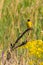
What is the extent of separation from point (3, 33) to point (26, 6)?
1.76 ft

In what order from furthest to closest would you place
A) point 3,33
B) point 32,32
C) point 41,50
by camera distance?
point 32,32
point 3,33
point 41,50

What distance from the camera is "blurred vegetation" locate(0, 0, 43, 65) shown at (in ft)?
8.99

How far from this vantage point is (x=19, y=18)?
2.96 meters

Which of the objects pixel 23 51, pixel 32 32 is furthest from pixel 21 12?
pixel 23 51

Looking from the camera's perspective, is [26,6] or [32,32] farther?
[26,6]

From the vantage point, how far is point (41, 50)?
1337mm

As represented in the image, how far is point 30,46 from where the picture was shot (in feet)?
4.48

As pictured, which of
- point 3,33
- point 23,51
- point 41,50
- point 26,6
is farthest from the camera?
point 26,6

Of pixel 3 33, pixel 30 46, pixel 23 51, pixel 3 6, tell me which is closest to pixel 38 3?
pixel 3 6

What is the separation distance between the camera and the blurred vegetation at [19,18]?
2.74 m

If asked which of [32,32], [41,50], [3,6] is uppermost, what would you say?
[41,50]

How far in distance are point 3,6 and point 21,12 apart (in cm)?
20

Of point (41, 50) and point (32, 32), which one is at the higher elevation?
point (41, 50)

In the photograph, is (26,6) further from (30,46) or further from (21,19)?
(30,46)
